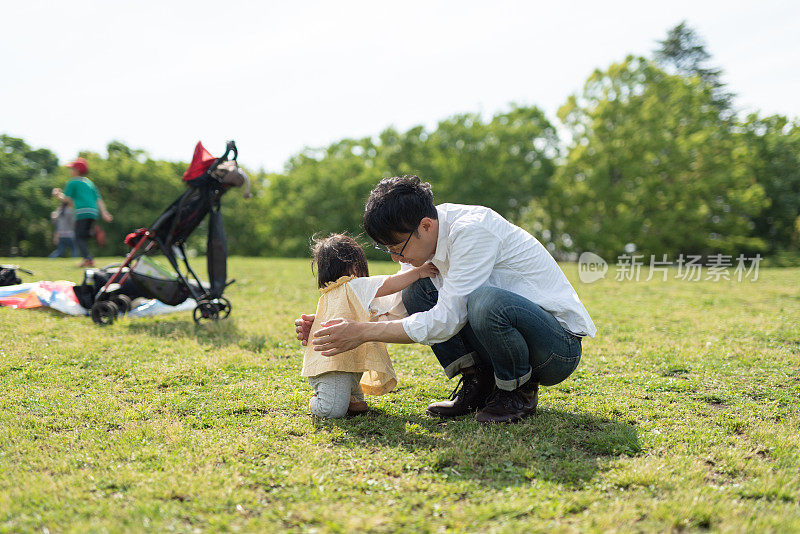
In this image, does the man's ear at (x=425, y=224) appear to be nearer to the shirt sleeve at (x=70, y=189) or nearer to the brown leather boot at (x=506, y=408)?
the brown leather boot at (x=506, y=408)

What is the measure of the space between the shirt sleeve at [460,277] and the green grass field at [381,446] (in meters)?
0.54

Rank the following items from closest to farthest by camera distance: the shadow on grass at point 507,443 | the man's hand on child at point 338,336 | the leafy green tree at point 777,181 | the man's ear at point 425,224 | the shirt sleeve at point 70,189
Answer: the shadow on grass at point 507,443 < the man's hand on child at point 338,336 < the man's ear at point 425,224 < the shirt sleeve at point 70,189 < the leafy green tree at point 777,181

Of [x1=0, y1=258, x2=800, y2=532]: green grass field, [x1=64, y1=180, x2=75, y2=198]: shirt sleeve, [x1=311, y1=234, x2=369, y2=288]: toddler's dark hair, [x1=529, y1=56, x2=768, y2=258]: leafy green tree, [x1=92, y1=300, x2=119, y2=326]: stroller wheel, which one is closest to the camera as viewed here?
[x1=0, y1=258, x2=800, y2=532]: green grass field

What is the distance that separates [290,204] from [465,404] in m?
36.3

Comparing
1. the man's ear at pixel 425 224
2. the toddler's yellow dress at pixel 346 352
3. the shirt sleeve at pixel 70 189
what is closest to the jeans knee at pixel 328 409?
the toddler's yellow dress at pixel 346 352

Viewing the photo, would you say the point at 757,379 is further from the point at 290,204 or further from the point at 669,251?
the point at 290,204

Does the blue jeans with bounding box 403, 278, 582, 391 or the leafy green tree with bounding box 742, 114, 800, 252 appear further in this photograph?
the leafy green tree with bounding box 742, 114, 800, 252

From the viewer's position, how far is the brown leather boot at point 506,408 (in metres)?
3.04

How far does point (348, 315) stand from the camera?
3164 millimetres

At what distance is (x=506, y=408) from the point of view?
3043 millimetres

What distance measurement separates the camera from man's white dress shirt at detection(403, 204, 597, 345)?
279 cm

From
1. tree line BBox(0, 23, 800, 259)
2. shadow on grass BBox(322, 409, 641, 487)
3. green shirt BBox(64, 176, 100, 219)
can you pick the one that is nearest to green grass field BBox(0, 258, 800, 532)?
shadow on grass BBox(322, 409, 641, 487)

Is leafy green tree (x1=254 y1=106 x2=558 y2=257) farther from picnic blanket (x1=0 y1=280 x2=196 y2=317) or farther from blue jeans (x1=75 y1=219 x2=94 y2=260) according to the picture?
picnic blanket (x1=0 y1=280 x2=196 y2=317)

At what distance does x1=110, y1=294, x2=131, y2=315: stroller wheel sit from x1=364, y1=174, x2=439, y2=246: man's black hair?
12.9ft
